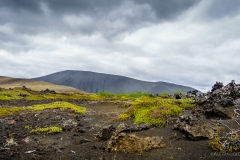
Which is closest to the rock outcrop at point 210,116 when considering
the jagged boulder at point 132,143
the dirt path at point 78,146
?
the dirt path at point 78,146

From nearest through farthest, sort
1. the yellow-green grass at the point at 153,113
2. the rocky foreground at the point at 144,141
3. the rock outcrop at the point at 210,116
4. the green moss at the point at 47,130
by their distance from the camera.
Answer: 1. the rocky foreground at the point at 144,141
2. the rock outcrop at the point at 210,116
3. the yellow-green grass at the point at 153,113
4. the green moss at the point at 47,130

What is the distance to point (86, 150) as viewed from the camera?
33.2ft

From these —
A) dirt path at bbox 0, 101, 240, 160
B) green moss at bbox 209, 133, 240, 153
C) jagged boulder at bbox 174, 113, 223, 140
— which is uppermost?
jagged boulder at bbox 174, 113, 223, 140

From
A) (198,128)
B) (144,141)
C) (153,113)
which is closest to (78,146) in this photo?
(144,141)

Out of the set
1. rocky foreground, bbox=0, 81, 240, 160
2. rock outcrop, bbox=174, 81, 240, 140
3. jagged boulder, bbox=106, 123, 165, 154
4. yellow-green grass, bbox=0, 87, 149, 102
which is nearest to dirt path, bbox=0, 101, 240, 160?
rocky foreground, bbox=0, 81, 240, 160

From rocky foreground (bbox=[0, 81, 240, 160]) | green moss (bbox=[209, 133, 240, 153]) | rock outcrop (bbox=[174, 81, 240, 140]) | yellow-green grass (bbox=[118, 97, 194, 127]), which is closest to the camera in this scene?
green moss (bbox=[209, 133, 240, 153])

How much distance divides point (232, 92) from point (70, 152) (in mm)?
10785

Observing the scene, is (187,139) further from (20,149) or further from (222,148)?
(20,149)

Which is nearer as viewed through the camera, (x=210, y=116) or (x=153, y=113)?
(x=210, y=116)

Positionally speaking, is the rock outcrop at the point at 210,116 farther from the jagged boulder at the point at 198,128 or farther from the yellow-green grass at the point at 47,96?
the yellow-green grass at the point at 47,96

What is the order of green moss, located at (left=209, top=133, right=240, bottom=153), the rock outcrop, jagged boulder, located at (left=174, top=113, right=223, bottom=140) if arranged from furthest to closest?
the rock outcrop
jagged boulder, located at (left=174, top=113, right=223, bottom=140)
green moss, located at (left=209, top=133, right=240, bottom=153)

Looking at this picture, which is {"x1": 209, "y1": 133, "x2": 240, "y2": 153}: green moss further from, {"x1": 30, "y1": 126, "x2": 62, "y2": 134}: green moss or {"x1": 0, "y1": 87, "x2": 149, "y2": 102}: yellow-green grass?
{"x1": 0, "y1": 87, "x2": 149, "y2": 102}: yellow-green grass

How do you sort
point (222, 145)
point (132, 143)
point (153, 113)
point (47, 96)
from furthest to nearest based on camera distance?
point (47, 96), point (153, 113), point (132, 143), point (222, 145)

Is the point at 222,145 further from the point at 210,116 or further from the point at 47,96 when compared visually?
the point at 47,96
